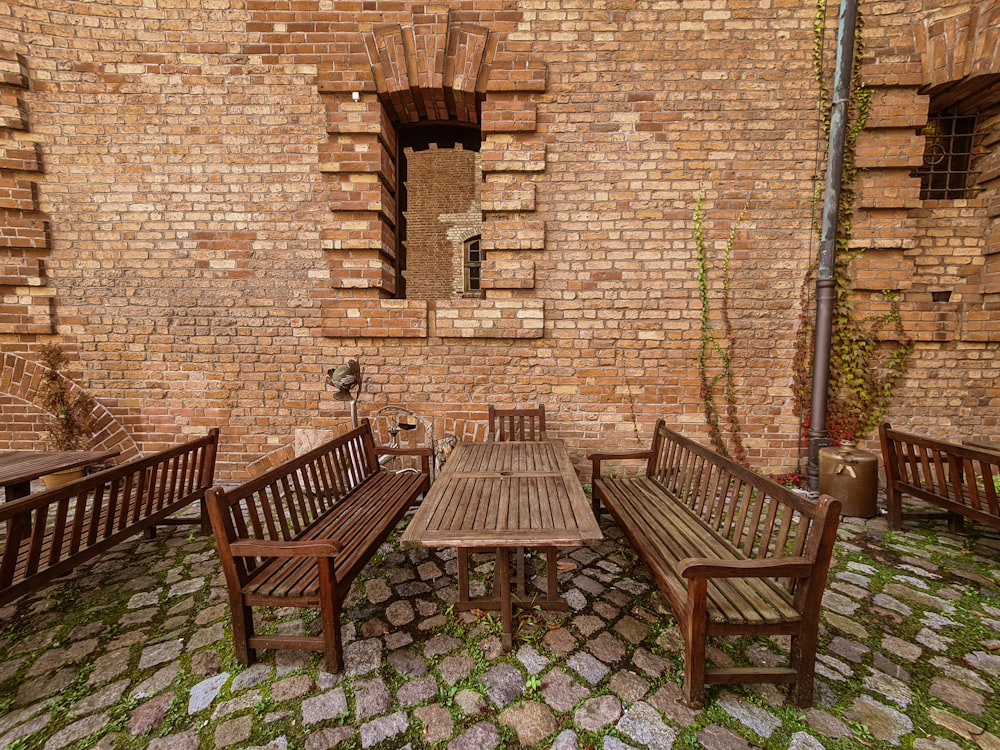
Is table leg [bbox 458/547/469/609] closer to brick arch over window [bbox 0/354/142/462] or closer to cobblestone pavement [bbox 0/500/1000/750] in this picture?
cobblestone pavement [bbox 0/500/1000/750]

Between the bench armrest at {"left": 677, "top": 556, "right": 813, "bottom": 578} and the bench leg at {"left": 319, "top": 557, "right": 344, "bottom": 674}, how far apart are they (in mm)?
1625

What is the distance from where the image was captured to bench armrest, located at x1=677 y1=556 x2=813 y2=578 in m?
1.63

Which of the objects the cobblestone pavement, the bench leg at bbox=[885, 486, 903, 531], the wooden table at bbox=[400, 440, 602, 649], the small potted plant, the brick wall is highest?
the brick wall

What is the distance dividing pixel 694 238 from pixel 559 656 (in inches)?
155

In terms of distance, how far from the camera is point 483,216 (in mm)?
3994

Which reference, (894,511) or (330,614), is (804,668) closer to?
(330,614)

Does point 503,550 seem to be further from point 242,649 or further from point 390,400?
point 390,400

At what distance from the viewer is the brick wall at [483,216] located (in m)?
3.91

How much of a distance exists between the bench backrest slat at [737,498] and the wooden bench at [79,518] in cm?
355

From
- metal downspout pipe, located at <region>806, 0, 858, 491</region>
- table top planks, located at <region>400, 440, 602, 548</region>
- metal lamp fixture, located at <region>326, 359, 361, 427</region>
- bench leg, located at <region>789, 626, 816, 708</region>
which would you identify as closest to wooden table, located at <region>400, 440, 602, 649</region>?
table top planks, located at <region>400, 440, 602, 548</region>

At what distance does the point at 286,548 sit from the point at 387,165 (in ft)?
13.0

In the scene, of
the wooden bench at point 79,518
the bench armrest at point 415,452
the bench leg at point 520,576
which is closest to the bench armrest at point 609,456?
the bench leg at point 520,576

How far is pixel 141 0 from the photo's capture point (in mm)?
3908

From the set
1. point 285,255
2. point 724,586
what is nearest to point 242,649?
point 724,586
